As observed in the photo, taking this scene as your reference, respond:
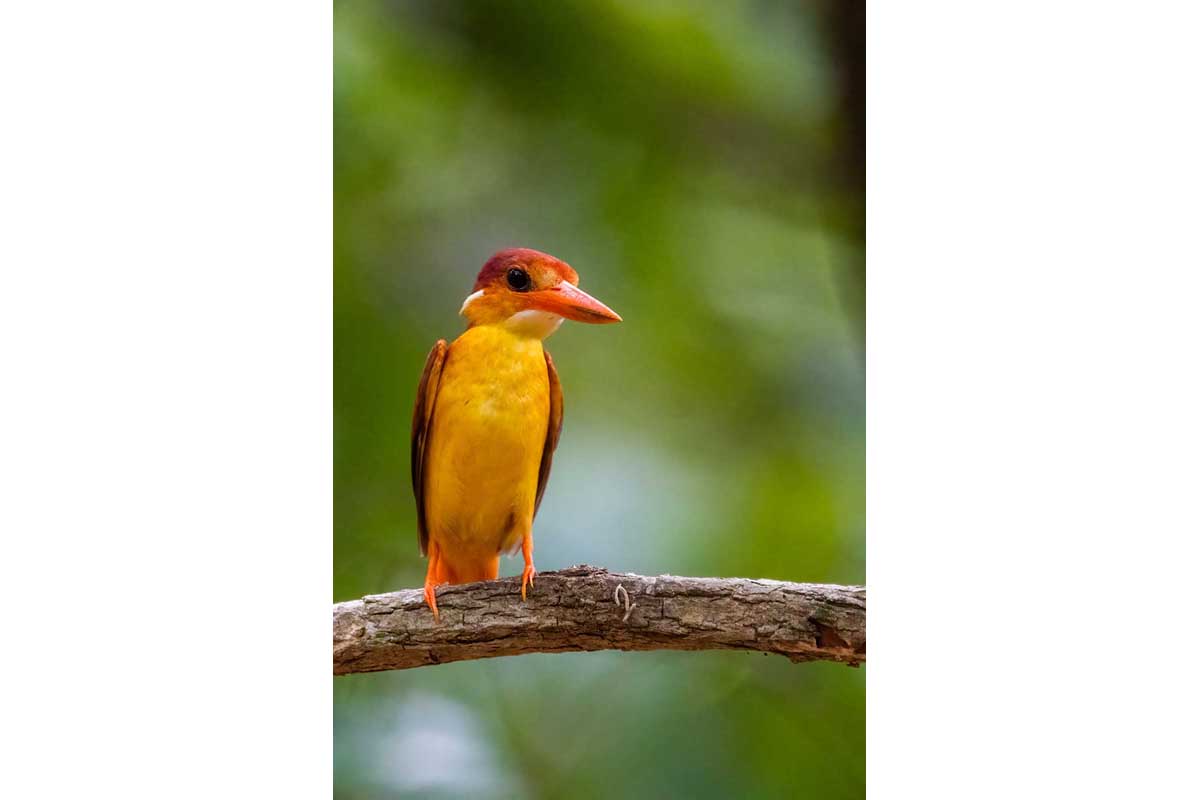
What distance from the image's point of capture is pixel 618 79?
318 cm

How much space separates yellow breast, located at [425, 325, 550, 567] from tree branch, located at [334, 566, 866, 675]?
7.2 inches

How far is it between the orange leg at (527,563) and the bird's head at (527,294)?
0.49 meters

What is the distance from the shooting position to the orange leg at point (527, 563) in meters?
3.06

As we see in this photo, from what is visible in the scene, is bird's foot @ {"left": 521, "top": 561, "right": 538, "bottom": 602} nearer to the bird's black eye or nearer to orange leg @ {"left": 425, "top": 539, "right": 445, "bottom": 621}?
orange leg @ {"left": 425, "top": 539, "right": 445, "bottom": 621}

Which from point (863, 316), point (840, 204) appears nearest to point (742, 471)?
point (863, 316)

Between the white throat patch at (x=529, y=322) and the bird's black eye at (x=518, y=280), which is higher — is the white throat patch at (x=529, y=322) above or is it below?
below

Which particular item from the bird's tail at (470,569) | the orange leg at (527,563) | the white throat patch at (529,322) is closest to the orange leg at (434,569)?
the bird's tail at (470,569)

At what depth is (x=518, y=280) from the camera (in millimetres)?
3096

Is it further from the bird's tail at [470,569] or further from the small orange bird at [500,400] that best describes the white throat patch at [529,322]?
the bird's tail at [470,569]

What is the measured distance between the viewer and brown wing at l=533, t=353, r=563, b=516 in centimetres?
311

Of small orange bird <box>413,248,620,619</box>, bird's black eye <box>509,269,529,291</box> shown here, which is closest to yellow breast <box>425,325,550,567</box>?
small orange bird <box>413,248,620,619</box>

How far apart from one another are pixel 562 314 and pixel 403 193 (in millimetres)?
470

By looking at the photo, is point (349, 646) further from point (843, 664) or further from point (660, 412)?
point (843, 664)

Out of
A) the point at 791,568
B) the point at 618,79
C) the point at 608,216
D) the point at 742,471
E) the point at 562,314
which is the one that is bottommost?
the point at 791,568
